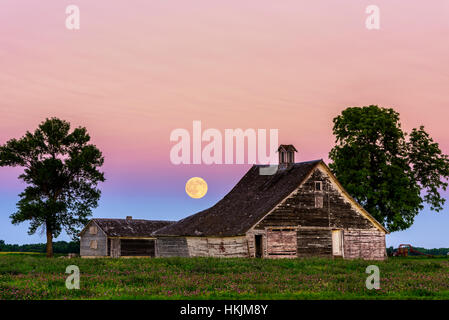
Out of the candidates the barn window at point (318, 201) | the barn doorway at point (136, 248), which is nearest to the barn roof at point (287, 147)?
the barn window at point (318, 201)

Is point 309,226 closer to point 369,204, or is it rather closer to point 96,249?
point 369,204

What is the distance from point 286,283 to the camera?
19.9 m

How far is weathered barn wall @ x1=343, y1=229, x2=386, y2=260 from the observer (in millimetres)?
45562

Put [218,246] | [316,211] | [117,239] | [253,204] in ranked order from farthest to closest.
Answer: [117,239] < [253,204] < [316,211] < [218,246]

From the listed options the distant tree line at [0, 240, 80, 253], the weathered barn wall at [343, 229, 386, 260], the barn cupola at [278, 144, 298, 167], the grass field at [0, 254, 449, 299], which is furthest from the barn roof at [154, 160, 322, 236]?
the distant tree line at [0, 240, 80, 253]

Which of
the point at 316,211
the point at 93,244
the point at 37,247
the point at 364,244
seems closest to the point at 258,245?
the point at 316,211

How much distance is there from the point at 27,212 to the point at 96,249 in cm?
1307

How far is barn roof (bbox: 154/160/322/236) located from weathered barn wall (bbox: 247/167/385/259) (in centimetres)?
74

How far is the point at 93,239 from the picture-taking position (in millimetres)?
72375

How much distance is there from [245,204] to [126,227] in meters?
28.7

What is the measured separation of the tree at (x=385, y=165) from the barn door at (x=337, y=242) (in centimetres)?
913

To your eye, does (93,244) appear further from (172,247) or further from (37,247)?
(37,247)

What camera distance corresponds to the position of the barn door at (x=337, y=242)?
4538cm
